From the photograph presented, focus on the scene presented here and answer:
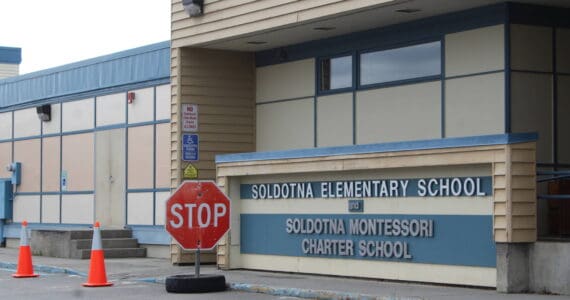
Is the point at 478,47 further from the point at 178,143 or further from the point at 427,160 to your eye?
the point at 178,143

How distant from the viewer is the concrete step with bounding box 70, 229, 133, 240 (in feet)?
78.9

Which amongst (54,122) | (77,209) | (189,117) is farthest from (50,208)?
(189,117)

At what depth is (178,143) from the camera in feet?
68.6

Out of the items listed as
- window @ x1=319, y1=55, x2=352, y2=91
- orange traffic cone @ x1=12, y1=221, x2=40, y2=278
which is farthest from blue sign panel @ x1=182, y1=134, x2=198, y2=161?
orange traffic cone @ x1=12, y1=221, x2=40, y2=278

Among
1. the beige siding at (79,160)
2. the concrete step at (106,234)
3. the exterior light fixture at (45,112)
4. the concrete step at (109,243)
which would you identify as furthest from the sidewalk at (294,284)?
the exterior light fixture at (45,112)

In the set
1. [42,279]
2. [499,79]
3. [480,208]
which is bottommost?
[42,279]

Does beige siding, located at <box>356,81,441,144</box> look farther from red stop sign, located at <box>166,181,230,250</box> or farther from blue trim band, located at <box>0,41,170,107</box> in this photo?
blue trim band, located at <box>0,41,170,107</box>

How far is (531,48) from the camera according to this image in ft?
54.7

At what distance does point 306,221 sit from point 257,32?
3488 mm

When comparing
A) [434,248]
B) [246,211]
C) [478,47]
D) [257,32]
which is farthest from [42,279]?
[478,47]

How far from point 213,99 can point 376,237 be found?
580 cm

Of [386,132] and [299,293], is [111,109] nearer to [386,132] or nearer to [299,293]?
[386,132]

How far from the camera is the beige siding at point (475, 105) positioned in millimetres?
16578

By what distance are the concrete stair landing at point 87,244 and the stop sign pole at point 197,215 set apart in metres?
7.80
